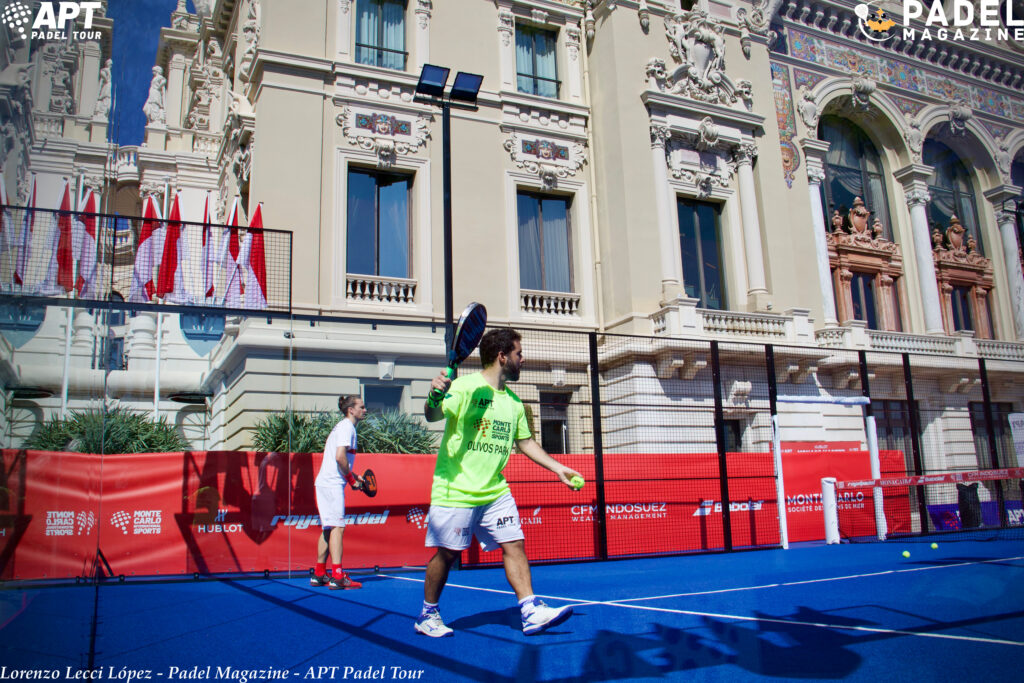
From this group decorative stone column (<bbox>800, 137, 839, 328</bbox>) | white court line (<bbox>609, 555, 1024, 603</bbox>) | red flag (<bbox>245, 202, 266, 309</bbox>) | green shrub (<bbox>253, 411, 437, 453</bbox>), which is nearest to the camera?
white court line (<bbox>609, 555, 1024, 603</bbox>)

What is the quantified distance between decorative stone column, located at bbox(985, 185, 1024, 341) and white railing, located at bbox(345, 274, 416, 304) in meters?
20.4

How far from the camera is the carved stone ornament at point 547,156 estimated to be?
17.9 metres

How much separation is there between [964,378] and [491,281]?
567 inches

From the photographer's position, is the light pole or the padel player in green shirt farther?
the light pole

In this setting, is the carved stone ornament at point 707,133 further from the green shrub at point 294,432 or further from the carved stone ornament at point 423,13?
the green shrub at point 294,432

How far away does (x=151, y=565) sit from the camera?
8805 millimetres

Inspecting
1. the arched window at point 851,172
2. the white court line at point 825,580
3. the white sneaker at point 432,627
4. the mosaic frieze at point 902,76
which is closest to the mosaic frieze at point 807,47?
the arched window at point 851,172

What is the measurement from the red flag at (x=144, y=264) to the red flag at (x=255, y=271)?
1123mm

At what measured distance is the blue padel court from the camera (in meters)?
3.65

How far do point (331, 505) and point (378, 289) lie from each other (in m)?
8.42

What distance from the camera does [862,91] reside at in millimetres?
22938

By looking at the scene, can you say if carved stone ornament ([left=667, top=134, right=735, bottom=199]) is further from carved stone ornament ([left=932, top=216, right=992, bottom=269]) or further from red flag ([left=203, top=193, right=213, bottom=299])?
red flag ([left=203, top=193, right=213, bottom=299])

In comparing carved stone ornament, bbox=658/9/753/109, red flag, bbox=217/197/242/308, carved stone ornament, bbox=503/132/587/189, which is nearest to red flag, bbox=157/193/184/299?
red flag, bbox=217/197/242/308

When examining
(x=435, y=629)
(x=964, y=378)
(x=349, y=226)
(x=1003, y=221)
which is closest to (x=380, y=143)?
(x=349, y=226)
